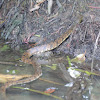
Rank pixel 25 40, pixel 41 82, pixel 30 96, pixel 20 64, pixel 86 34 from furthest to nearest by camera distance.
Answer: pixel 25 40
pixel 86 34
pixel 20 64
pixel 41 82
pixel 30 96

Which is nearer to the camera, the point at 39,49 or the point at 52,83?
the point at 52,83

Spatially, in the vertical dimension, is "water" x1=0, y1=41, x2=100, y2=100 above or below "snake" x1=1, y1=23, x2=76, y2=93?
below

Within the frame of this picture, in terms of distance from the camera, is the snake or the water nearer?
the water

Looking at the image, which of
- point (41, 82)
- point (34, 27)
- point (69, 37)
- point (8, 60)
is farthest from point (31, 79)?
point (34, 27)

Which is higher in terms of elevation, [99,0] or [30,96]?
[99,0]

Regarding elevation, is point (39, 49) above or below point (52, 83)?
above

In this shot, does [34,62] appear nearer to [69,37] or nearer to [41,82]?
[41,82]

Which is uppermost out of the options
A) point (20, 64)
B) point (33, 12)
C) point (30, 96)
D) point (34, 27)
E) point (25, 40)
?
point (33, 12)

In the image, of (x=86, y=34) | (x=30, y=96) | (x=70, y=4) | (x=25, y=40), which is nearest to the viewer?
(x=30, y=96)

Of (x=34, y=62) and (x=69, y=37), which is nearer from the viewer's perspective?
(x=34, y=62)

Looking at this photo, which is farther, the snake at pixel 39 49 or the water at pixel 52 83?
the snake at pixel 39 49

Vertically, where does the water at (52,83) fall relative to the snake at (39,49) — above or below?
below
